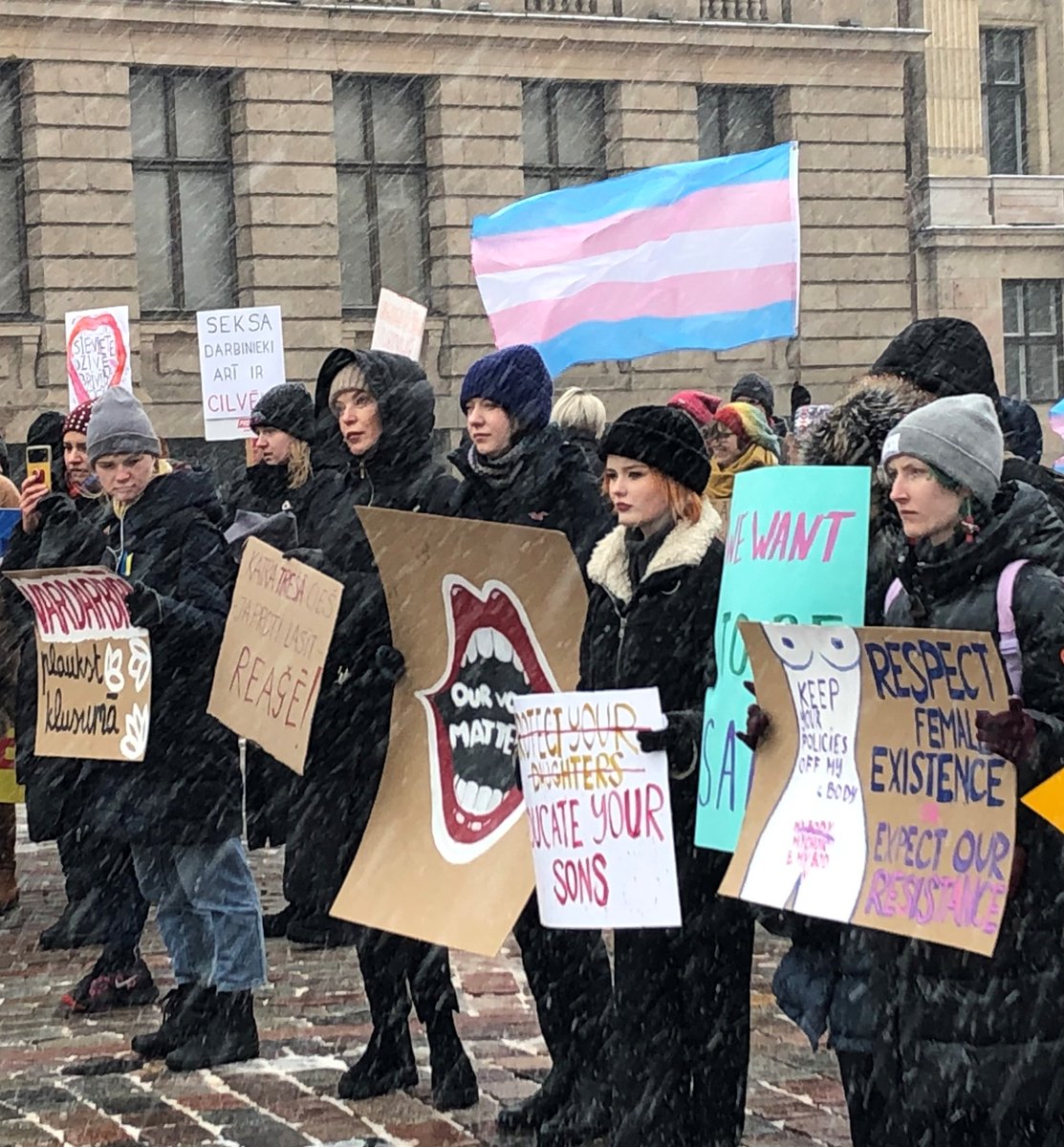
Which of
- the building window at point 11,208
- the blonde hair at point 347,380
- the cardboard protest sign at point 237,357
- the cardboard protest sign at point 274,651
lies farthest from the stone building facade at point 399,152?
the blonde hair at point 347,380

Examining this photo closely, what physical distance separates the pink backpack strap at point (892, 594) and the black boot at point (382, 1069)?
221 cm

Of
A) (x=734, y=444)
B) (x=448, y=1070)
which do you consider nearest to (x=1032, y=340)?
(x=734, y=444)

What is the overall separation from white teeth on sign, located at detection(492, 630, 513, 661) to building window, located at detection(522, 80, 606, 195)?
2172cm

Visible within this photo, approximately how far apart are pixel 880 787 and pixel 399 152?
22.8 meters

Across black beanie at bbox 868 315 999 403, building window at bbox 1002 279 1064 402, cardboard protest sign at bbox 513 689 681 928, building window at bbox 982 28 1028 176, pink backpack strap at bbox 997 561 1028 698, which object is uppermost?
building window at bbox 982 28 1028 176

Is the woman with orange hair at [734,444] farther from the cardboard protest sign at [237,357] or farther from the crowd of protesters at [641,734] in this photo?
the cardboard protest sign at [237,357]

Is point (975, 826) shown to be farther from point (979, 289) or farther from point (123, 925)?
point (979, 289)

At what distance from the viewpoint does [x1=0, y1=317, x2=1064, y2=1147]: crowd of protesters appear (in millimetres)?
4402

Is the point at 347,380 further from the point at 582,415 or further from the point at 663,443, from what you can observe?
the point at 582,415

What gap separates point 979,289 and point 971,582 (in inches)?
1084

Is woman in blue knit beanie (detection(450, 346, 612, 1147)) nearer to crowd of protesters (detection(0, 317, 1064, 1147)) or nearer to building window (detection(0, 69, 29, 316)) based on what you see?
crowd of protesters (detection(0, 317, 1064, 1147))

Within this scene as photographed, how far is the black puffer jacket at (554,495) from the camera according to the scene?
5.92 m

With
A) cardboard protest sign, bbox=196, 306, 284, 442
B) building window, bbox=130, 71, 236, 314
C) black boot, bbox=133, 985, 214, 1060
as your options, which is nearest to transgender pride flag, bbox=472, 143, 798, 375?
cardboard protest sign, bbox=196, 306, 284, 442

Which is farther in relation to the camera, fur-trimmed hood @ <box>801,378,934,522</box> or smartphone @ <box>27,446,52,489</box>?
smartphone @ <box>27,446,52,489</box>
